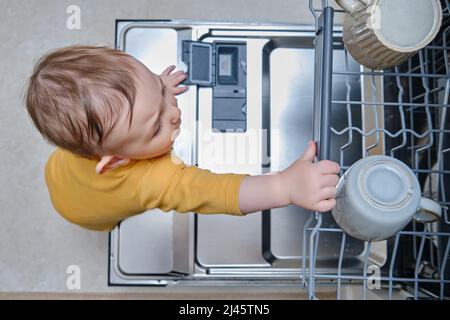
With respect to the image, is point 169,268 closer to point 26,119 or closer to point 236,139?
point 236,139

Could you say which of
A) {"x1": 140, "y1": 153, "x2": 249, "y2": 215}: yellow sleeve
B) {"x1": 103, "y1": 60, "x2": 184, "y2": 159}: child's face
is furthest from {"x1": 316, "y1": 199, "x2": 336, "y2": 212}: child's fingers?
{"x1": 103, "y1": 60, "x2": 184, "y2": 159}: child's face

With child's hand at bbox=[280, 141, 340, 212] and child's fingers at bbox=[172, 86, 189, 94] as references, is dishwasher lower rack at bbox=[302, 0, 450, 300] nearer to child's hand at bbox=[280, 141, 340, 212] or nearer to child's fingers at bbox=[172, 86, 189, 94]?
child's hand at bbox=[280, 141, 340, 212]

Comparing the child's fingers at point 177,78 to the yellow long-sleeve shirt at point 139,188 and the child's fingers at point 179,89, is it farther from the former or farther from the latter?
the yellow long-sleeve shirt at point 139,188

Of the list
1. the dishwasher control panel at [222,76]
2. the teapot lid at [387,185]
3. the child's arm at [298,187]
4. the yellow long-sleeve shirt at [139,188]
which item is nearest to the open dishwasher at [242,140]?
the dishwasher control panel at [222,76]

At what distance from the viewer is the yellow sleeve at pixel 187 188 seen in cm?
60

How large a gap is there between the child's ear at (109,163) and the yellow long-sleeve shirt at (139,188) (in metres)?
0.01

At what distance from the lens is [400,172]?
1.45 feet

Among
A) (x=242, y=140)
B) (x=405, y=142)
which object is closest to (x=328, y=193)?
(x=405, y=142)

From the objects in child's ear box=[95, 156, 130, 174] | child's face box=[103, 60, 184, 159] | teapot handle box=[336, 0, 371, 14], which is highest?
teapot handle box=[336, 0, 371, 14]

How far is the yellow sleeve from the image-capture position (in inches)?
23.5

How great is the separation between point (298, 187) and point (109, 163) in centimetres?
27

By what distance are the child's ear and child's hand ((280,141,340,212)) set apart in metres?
0.26

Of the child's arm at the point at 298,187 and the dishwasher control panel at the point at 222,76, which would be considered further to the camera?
the dishwasher control panel at the point at 222,76

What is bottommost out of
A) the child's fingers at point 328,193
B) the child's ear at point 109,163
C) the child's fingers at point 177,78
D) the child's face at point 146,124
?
the child's fingers at point 328,193
